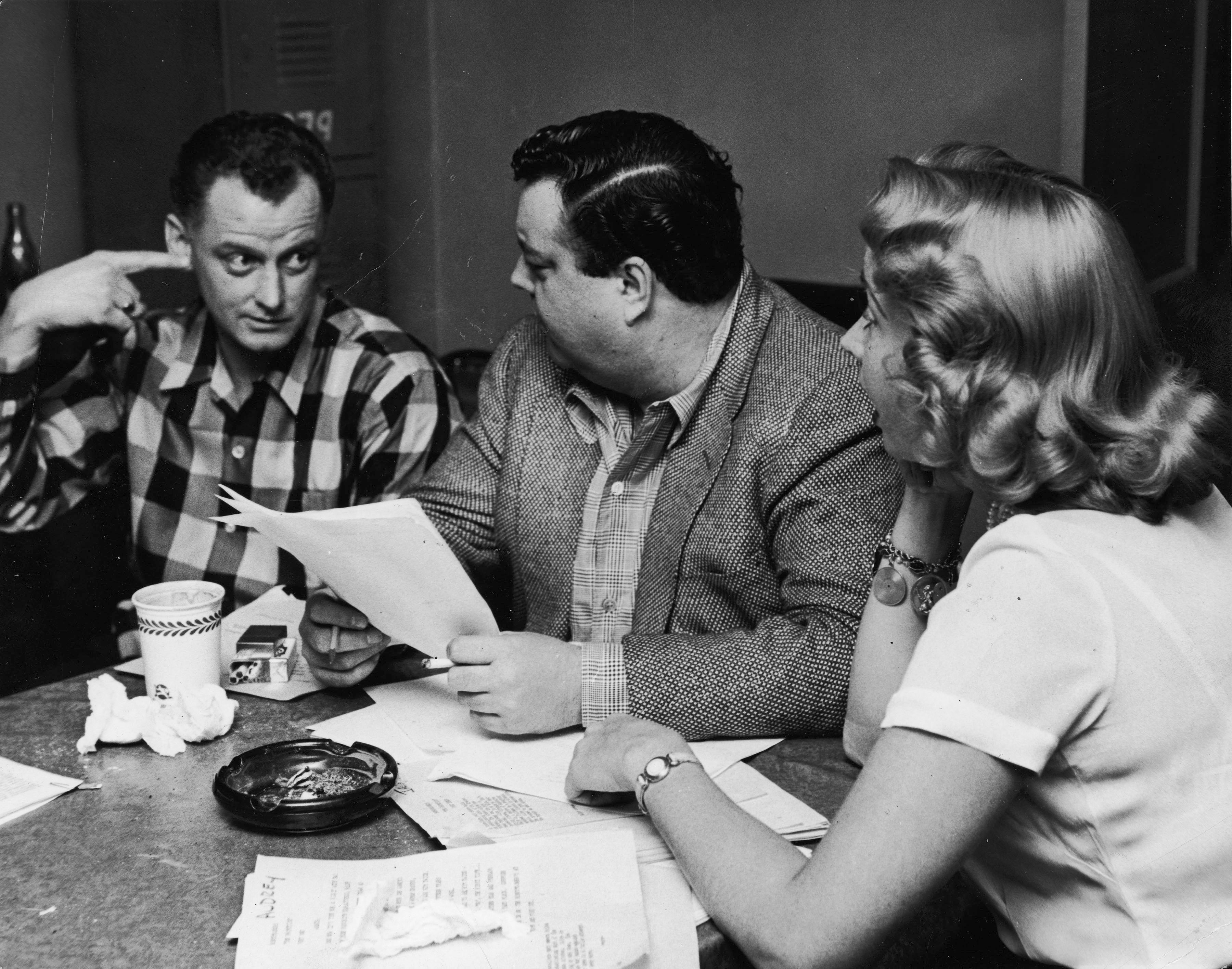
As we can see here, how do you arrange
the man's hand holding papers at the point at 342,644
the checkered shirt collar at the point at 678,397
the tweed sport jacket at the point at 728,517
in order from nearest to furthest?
the tweed sport jacket at the point at 728,517
the man's hand holding papers at the point at 342,644
the checkered shirt collar at the point at 678,397

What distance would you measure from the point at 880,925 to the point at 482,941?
0.35 meters

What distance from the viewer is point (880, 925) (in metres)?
1.06

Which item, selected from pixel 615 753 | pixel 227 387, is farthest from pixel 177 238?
pixel 615 753

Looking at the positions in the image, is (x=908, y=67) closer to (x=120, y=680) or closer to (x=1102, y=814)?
(x=1102, y=814)

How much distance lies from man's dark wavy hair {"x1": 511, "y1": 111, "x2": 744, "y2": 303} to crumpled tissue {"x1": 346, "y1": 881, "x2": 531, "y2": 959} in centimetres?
111

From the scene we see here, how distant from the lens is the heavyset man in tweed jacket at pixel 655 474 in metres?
1.61

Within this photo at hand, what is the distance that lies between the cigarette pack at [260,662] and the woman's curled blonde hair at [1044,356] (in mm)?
997

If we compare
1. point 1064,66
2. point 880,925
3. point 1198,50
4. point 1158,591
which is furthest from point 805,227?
point 880,925

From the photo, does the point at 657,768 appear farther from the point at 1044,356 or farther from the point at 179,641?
the point at 179,641

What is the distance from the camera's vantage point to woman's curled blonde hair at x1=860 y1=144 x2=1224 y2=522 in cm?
117

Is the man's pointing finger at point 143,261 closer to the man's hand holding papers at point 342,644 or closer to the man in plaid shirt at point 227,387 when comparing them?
the man in plaid shirt at point 227,387

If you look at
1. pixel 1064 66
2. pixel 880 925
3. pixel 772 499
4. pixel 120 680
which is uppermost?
pixel 1064 66

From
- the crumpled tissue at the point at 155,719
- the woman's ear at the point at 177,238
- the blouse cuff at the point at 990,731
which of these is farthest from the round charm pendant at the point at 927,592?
the woman's ear at the point at 177,238

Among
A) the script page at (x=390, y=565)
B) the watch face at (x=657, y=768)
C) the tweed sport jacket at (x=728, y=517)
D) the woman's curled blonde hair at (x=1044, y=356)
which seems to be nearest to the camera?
the woman's curled blonde hair at (x=1044, y=356)
